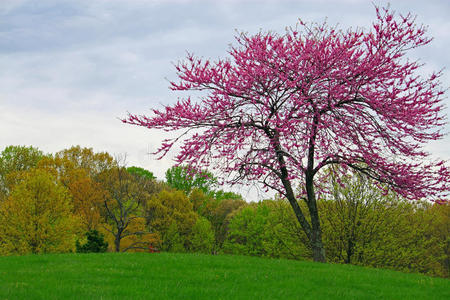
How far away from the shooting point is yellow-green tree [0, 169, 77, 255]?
1260 inches

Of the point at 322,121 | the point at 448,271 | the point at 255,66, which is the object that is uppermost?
the point at 255,66

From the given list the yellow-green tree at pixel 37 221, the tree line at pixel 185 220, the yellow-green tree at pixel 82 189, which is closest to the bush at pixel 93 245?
the tree line at pixel 185 220

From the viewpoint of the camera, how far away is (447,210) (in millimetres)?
47469

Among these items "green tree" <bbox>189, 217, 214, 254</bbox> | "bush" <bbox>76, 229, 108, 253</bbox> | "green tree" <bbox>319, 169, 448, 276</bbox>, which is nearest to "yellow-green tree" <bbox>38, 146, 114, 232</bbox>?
"green tree" <bbox>189, 217, 214, 254</bbox>

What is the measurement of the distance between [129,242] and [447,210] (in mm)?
36501

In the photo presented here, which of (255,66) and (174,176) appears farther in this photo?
(174,176)

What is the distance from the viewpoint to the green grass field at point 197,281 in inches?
394

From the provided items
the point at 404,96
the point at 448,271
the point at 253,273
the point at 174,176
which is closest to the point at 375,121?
the point at 404,96

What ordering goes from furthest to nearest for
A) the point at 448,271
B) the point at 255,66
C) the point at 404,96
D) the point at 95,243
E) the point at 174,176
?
the point at 174,176
the point at 448,271
the point at 95,243
the point at 255,66
the point at 404,96

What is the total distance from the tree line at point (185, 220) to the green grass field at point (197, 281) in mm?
5233

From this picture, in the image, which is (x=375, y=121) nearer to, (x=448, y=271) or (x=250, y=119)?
(x=250, y=119)

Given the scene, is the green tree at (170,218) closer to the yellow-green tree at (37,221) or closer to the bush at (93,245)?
the yellow-green tree at (37,221)

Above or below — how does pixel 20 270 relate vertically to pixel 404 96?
below

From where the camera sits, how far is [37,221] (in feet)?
106
